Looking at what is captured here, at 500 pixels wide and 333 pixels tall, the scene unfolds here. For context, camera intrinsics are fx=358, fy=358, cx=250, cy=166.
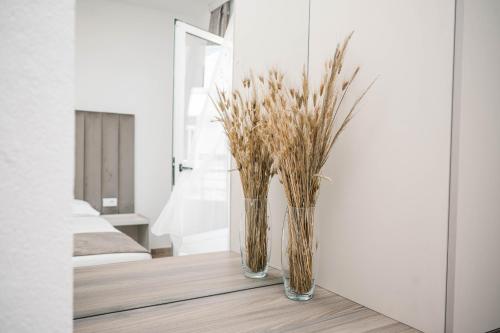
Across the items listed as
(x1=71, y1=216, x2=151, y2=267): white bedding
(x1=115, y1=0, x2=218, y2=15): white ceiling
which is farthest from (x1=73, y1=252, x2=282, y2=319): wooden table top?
(x1=115, y1=0, x2=218, y2=15): white ceiling

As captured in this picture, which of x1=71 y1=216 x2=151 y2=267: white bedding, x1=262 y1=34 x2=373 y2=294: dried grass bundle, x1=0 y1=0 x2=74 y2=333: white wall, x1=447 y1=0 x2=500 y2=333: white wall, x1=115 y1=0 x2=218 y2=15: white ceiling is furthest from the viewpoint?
x1=115 y1=0 x2=218 y2=15: white ceiling

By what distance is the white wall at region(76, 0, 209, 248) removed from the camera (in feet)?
3.67

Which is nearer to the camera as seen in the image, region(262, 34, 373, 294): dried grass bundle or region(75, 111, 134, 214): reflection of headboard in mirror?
region(262, 34, 373, 294): dried grass bundle

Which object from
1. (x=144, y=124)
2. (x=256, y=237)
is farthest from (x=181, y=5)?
(x=256, y=237)

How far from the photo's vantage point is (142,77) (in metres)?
1.17

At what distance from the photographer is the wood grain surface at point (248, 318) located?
2.59ft

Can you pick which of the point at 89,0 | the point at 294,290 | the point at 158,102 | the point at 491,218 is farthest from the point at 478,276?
the point at 89,0

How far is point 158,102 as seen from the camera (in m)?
1.18

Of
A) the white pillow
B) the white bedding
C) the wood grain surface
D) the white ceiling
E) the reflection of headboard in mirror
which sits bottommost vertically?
the wood grain surface

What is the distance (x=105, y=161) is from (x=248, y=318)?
2.16 ft

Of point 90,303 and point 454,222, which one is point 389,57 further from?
point 90,303

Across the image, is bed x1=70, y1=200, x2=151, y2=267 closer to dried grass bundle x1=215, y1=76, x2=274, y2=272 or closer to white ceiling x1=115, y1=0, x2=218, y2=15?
dried grass bundle x1=215, y1=76, x2=274, y2=272

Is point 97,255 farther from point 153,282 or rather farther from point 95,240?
point 153,282

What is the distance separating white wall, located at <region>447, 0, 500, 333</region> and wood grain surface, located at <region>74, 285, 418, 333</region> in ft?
0.51
